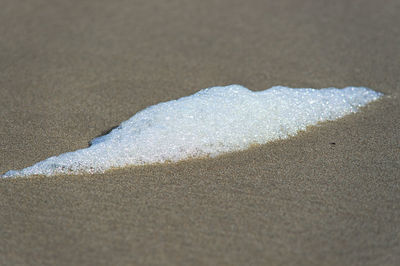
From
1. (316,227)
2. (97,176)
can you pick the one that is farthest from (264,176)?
(97,176)

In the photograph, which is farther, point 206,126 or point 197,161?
point 206,126

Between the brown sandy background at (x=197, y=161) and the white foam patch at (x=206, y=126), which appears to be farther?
the white foam patch at (x=206, y=126)

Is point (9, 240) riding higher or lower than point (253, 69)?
lower

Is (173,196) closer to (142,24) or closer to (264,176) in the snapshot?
(264,176)

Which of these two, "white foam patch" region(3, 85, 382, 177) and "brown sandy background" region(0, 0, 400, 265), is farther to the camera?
"white foam patch" region(3, 85, 382, 177)
